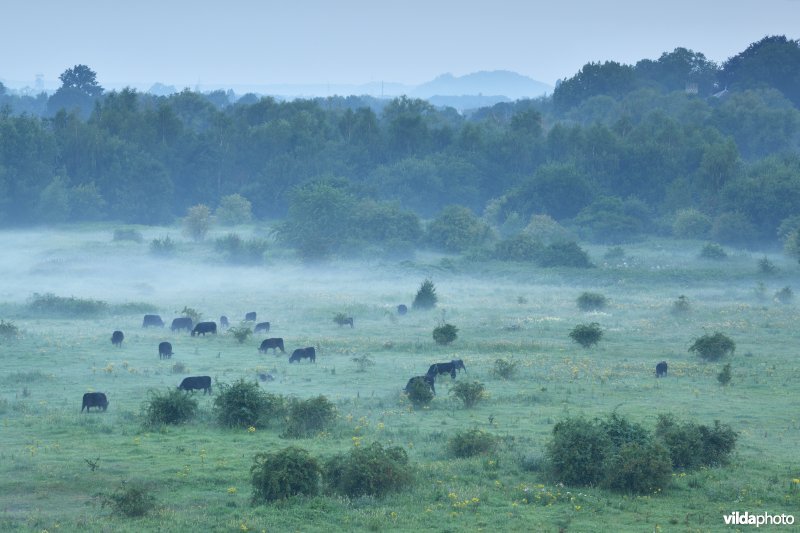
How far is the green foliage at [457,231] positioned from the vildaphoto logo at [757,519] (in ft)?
215

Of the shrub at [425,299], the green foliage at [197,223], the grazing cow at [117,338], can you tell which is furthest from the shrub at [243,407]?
the green foliage at [197,223]

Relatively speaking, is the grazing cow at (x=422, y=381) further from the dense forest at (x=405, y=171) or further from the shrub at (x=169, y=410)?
the dense forest at (x=405, y=171)

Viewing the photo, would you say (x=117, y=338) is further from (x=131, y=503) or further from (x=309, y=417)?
(x=131, y=503)

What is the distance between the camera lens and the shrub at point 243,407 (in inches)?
1029

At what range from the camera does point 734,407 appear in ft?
95.3

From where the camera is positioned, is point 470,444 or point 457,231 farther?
point 457,231

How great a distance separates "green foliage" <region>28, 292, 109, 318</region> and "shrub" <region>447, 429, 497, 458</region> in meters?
32.2

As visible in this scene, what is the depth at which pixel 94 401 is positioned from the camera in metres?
27.6

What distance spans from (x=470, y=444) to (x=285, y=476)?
5.20m

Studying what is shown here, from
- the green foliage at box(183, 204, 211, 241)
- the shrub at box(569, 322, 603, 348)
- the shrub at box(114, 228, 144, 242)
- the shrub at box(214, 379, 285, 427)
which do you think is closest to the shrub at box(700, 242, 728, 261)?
→ the green foliage at box(183, 204, 211, 241)

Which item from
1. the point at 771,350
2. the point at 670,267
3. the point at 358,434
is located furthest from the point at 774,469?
the point at 670,267

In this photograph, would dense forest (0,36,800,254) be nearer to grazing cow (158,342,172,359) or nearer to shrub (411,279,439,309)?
shrub (411,279,439,309)

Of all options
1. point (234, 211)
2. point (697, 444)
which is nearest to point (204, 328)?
point (697, 444)

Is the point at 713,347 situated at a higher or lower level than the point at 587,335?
lower
